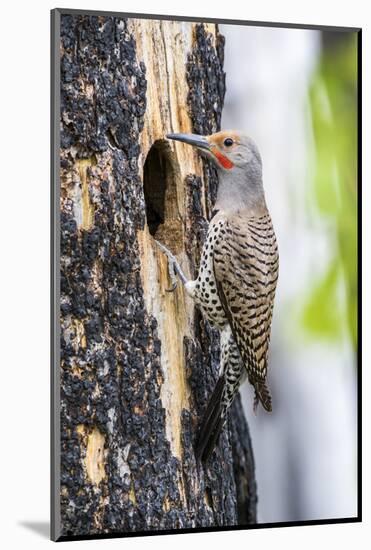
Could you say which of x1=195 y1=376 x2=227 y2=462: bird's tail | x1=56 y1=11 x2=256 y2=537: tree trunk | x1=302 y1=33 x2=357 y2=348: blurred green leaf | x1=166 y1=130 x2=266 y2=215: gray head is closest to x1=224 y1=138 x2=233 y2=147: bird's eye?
x1=166 y1=130 x2=266 y2=215: gray head

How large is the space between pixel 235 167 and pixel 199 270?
1.47 ft

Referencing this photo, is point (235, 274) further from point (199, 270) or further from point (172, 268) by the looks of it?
point (172, 268)

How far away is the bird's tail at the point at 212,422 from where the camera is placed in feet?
15.6

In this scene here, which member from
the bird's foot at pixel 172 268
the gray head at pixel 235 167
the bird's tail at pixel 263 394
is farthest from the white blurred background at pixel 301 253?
the bird's foot at pixel 172 268

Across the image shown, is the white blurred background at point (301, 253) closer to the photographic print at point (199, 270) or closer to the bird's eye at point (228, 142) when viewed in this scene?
the photographic print at point (199, 270)

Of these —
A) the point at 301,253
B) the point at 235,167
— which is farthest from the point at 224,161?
the point at 301,253

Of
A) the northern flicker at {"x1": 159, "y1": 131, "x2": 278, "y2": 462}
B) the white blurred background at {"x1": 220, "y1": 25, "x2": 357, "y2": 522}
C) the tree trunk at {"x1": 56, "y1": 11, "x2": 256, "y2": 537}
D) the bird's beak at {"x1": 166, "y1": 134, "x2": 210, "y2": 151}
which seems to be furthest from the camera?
the white blurred background at {"x1": 220, "y1": 25, "x2": 357, "y2": 522}

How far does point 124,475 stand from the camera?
444 cm

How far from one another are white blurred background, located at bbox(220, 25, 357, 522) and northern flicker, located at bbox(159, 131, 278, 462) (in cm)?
14

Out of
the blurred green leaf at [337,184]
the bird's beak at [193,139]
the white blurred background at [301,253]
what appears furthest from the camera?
the blurred green leaf at [337,184]

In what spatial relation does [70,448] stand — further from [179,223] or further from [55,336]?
[179,223]

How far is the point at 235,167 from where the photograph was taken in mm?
4750

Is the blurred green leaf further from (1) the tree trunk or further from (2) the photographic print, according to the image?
(1) the tree trunk

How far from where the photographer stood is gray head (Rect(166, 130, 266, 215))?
4711 millimetres
